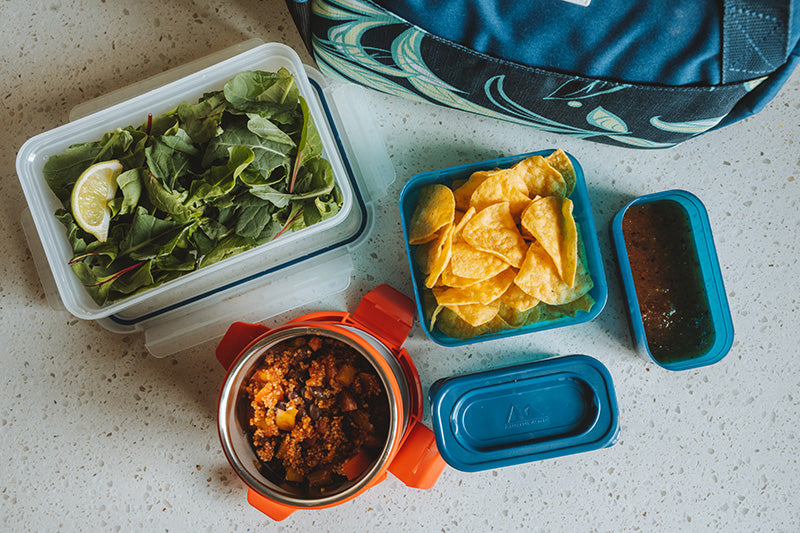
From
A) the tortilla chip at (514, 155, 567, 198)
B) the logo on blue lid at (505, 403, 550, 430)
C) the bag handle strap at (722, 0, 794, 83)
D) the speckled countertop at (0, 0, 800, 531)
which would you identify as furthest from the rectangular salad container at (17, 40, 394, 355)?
the bag handle strap at (722, 0, 794, 83)

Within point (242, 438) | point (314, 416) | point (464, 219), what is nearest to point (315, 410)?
point (314, 416)

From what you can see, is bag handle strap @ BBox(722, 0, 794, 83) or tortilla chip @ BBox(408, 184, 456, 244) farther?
tortilla chip @ BBox(408, 184, 456, 244)

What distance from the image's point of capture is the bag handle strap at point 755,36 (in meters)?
0.66

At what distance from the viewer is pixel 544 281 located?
30.6 inches

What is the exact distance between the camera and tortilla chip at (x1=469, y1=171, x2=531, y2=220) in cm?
79

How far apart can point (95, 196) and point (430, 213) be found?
50 centimetres

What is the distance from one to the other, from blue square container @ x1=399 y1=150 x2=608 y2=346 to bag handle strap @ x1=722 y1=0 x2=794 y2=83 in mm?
250

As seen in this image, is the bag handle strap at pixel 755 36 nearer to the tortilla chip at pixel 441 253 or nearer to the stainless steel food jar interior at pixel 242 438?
the tortilla chip at pixel 441 253

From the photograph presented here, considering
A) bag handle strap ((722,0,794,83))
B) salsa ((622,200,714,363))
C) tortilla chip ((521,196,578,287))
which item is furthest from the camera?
salsa ((622,200,714,363))

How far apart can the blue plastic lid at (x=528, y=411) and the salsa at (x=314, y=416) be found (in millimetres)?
119

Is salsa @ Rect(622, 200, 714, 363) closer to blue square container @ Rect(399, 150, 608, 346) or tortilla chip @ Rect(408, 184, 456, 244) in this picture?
blue square container @ Rect(399, 150, 608, 346)

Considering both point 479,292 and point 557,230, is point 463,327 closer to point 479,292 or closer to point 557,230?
point 479,292

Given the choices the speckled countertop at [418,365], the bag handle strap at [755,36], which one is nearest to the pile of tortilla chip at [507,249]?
the speckled countertop at [418,365]

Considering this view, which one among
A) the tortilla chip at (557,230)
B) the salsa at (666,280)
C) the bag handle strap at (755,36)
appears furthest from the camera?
the salsa at (666,280)
